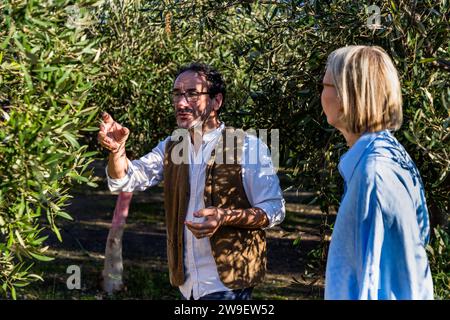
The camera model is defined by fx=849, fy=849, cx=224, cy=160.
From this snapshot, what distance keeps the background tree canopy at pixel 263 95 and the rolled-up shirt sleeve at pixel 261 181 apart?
41 centimetres

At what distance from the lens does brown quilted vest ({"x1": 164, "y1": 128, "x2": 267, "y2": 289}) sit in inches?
177

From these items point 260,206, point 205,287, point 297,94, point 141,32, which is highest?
point 141,32

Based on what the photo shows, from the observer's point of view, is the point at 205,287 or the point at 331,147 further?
the point at 331,147

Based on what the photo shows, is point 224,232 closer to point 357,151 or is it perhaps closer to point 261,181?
point 261,181

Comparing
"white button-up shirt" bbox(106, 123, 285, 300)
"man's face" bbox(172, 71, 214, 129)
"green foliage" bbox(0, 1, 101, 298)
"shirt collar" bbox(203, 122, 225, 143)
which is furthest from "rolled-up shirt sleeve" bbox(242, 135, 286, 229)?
"green foliage" bbox(0, 1, 101, 298)

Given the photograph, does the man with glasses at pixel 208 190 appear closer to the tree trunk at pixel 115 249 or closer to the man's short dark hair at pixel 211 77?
the man's short dark hair at pixel 211 77

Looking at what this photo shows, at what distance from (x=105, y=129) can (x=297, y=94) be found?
49.1 inches

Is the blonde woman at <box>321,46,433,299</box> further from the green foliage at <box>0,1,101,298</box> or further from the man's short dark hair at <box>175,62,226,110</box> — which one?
the man's short dark hair at <box>175,62,226,110</box>

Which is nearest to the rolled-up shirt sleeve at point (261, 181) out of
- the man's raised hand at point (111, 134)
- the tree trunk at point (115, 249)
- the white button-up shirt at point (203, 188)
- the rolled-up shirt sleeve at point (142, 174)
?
the white button-up shirt at point (203, 188)

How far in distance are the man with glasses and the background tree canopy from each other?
346 mm

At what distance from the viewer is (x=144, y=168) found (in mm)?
4816

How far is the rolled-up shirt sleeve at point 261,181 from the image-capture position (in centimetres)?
446
